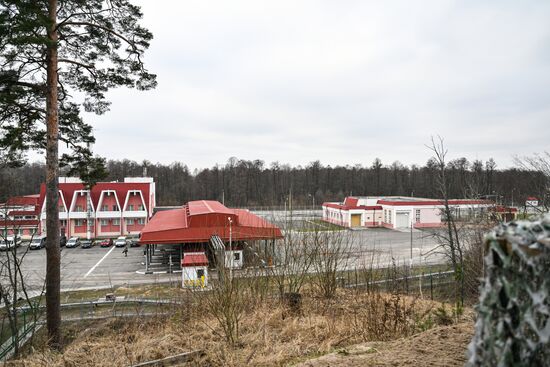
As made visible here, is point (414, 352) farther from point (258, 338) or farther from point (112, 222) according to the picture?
point (112, 222)

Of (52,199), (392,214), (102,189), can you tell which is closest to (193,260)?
(52,199)

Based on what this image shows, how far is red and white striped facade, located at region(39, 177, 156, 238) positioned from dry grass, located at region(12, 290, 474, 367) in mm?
38369

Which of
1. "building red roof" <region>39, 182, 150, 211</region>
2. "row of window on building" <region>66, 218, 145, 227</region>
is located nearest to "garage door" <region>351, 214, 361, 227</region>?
"building red roof" <region>39, 182, 150, 211</region>

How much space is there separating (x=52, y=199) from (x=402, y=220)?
141ft

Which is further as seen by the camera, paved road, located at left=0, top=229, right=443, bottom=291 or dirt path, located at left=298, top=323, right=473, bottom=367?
paved road, located at left=0, top=229, right=443, bottom=291

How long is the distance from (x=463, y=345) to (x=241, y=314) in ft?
12.0

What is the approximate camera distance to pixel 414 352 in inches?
159

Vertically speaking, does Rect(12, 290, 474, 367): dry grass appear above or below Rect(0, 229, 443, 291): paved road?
above

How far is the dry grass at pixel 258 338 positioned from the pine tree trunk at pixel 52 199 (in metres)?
3.50

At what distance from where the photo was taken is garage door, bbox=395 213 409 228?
4534cm

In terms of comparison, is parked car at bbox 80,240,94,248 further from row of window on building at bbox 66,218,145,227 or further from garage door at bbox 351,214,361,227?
garage door at bbox 351,214,361,227

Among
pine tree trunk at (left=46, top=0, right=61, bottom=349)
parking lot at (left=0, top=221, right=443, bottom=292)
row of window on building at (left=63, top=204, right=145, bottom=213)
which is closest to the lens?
pine tree trunk at (left=46, top=0, right=61, bottom=349)

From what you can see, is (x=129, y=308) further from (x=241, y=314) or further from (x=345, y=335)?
(x=345, y=335)

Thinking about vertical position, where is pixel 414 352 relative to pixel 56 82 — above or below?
below
